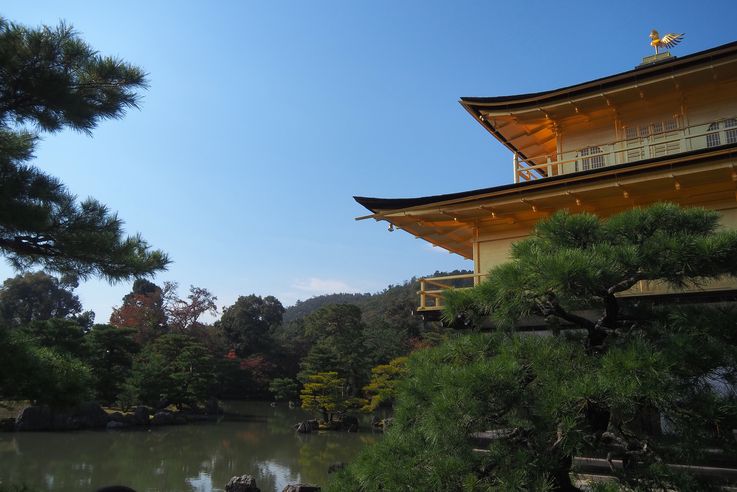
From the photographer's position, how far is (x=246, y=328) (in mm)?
36188

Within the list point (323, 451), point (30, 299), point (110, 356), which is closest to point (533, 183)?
Answer: point (323, 451)

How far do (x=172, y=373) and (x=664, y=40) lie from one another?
1965 cm

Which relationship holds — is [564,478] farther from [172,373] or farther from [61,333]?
[172,373]

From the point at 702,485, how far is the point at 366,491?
183 centimetres

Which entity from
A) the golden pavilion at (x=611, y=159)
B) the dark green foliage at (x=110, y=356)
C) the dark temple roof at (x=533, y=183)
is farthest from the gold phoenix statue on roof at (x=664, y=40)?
the dark green foliage at (x=110, y=356)

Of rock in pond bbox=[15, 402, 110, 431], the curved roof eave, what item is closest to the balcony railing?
the curved roof eave

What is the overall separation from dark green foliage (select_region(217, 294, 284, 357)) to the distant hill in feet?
30.3

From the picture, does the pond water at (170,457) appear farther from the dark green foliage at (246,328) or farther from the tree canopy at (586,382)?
the dark green foliage at (246,328)

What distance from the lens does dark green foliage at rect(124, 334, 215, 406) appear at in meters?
18.8

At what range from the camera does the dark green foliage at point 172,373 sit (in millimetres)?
18750

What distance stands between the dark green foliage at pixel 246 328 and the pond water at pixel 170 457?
17536 millimetres

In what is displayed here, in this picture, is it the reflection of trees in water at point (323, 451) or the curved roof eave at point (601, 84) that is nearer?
the curved roof eave at point (601, 84)

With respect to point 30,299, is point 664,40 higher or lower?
higher

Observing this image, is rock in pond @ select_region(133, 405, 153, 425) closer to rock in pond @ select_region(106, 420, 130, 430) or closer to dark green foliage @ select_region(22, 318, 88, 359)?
rock in pond @ select_region(106, 420, 130, 430)
